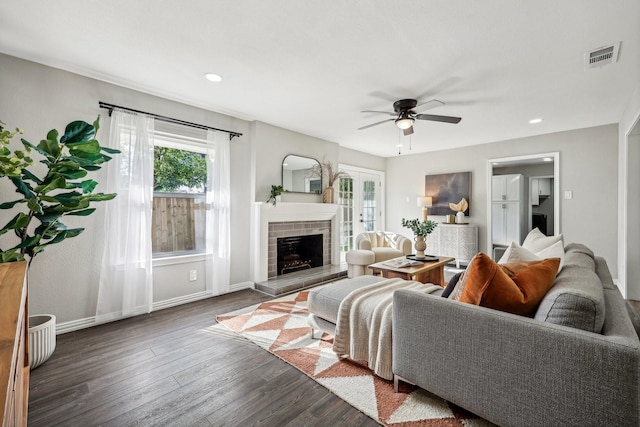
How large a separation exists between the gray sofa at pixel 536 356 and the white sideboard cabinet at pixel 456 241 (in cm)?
399

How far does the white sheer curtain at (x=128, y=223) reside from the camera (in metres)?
2.91

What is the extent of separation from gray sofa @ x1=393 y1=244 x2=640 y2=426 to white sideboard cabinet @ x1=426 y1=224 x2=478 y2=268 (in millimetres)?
3988

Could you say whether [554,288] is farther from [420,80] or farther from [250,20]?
[250,20]

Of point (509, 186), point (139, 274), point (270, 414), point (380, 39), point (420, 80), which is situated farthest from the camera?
point (509, 186)

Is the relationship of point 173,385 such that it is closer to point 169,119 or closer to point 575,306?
point 575,306

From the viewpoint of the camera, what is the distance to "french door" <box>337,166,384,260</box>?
20.1 feet

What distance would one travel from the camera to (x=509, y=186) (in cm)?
643

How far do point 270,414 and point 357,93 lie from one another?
306 centimetres

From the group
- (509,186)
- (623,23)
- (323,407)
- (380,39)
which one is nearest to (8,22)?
(380,39)

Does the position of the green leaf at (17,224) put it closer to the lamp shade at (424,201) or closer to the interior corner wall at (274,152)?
the interior corner wall at (274,152)

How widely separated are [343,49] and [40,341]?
3210mm

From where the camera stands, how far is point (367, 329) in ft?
6.48

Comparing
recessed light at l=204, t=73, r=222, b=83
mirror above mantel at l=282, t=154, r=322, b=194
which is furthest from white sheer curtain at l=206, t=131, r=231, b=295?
mirror above mantel at l=282, t=154, r=322, b=194

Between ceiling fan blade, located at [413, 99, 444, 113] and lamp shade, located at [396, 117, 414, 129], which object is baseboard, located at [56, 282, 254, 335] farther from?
ceiling fan blade, located at [413, 99, 444, 113]
